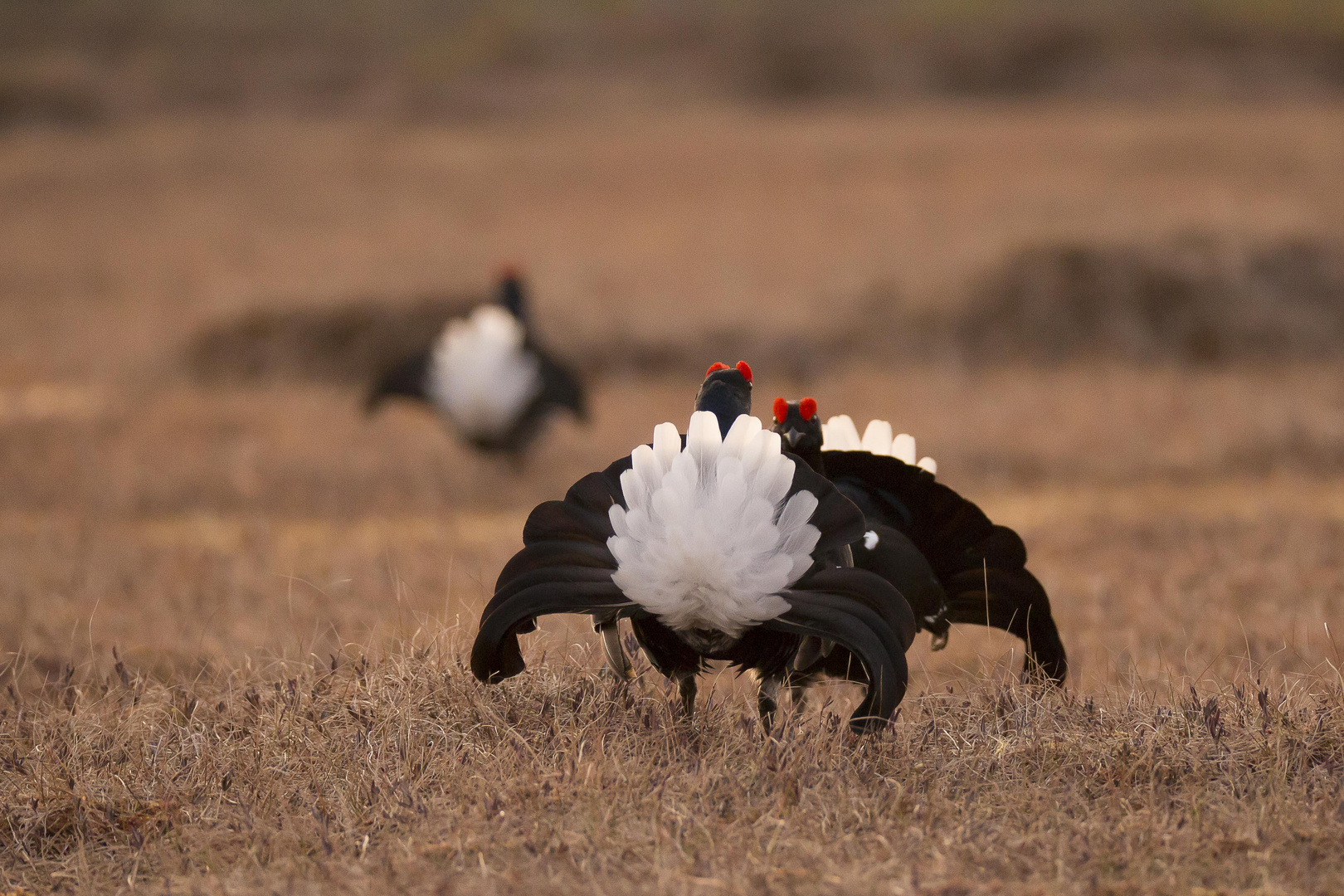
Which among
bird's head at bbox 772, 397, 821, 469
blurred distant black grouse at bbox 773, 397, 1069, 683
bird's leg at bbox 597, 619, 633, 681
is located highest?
bird's head at bbox 772, 397, 821, 469

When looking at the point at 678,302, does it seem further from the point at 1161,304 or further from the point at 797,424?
the point at 797,424

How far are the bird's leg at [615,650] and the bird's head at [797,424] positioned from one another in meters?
0.57

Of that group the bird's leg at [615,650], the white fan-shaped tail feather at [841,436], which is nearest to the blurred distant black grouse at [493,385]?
the white fan-shaped tail feather at [841,436]

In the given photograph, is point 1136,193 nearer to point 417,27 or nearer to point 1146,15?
point 1146,15

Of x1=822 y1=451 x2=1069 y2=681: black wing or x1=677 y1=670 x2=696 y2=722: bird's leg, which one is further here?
x1=822 y1=451 x2=1069 y2=681: black wing

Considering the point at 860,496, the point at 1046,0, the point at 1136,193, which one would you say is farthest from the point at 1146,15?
the point at 860,496

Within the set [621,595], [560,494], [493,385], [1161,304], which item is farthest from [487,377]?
[1161,304]

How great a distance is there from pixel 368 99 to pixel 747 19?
1172 centimetres

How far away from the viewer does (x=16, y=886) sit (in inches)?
97.7

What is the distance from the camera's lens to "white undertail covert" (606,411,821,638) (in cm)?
251

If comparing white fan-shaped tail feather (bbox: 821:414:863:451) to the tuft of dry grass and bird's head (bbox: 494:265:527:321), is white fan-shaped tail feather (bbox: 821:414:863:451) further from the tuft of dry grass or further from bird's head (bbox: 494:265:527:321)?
bird's head (bbox: 494:265:527:321)

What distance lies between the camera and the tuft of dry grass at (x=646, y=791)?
2324 millimetres

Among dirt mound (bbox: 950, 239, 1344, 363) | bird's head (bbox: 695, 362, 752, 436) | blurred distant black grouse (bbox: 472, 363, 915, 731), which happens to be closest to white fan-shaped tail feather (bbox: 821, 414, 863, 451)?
bird's head (bbox: 695, 362, 752, 436)

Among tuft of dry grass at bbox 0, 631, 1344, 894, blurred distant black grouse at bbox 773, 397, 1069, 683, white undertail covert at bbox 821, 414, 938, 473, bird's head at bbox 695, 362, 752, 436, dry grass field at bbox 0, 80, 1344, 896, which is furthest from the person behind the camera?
white undertail covert at bbox 821, 414, 938, 473
